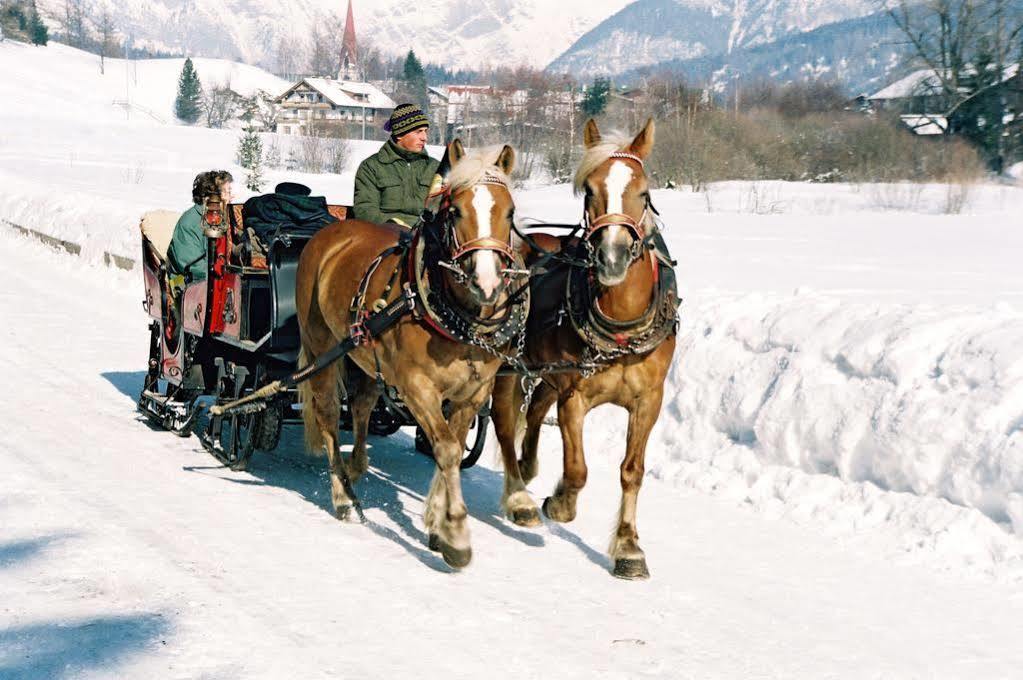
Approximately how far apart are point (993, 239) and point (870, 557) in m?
17.5

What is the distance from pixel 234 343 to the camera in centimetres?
838

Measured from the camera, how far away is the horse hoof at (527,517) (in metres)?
7.02

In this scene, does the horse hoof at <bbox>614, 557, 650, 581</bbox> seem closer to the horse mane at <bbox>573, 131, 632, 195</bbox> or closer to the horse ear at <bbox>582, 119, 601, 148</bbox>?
the horse mane at <bbox>573, 131, 632, 195</bbox>

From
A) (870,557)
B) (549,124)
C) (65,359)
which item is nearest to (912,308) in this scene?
(870,557)

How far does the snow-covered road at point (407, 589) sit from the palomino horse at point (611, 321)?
Answer: 49 cm

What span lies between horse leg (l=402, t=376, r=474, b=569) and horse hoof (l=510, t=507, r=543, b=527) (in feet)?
2.54

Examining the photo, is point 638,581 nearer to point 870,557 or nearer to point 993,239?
point 870,557

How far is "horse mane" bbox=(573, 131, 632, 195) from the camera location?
5.92 m

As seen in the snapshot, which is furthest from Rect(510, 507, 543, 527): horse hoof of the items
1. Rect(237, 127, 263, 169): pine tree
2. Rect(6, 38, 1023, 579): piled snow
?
Rect(237, 127, 263, 169): pine tree

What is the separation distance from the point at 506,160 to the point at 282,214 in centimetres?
312

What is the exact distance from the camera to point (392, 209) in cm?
805

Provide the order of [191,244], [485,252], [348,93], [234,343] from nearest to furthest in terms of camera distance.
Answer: [485,252]
[234,343]
[191,244]
[348,93]

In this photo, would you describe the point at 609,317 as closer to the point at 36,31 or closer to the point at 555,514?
the point at 555,514

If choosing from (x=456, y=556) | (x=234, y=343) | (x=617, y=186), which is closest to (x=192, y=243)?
(x=234, y=343)
